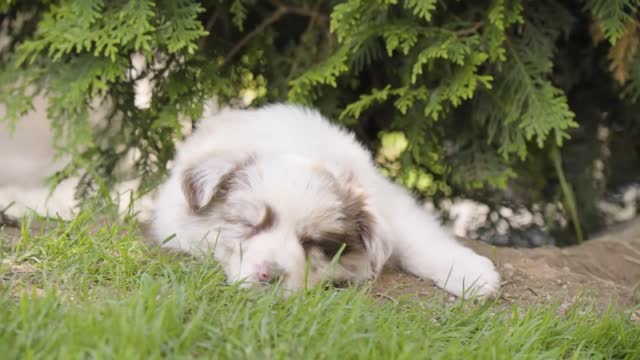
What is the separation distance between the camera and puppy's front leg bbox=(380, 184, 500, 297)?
12.9 feet

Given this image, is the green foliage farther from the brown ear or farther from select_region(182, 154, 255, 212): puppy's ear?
select_region(182, 154, 255, 212): puppy's ear

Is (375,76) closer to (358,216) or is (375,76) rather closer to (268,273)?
(358,216)

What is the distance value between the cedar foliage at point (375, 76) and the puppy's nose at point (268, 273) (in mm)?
1821

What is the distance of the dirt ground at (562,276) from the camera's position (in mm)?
3965

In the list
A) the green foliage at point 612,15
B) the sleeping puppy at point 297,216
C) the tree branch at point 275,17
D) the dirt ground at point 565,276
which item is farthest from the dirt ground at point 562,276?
the tree branch at point 275,17

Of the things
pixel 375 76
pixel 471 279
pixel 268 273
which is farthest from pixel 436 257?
pixel 375 76

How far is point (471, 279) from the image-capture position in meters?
3.94

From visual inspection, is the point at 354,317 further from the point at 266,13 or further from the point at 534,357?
the point at 266,13

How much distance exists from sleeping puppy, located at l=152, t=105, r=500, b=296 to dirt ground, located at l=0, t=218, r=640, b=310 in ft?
0.42

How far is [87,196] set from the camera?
18.7 ft

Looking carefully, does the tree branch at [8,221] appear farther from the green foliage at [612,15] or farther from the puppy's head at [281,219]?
the green foliage at [612,15]

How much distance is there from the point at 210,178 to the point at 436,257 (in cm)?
115

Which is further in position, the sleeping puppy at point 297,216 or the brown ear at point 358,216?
Answer: the brown ear at point 358,216

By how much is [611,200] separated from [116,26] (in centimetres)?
396
